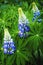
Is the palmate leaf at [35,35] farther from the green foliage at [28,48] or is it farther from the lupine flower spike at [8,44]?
the lupine flower spike at [8,44]

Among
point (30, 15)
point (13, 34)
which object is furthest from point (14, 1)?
point (13, 34)

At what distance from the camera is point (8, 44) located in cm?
237

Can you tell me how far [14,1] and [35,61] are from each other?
2.08 metres

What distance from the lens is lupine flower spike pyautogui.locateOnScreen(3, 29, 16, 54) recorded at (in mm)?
2331

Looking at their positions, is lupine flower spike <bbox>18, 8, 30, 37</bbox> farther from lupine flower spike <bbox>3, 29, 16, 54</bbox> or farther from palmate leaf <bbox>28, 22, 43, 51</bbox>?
lupine flower spike <bbox>3, 29, 16, 54</bbox>

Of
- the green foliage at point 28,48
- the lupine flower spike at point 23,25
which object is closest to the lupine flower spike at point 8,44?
the green foliage at point 28,48

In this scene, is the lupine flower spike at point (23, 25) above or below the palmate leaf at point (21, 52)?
above

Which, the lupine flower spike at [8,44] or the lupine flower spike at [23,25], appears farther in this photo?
the lupine flower spike at [23,25]

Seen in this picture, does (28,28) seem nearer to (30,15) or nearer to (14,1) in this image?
(30,15)

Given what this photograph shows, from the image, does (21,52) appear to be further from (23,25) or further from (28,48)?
(23,25)

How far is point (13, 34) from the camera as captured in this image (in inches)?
99.4

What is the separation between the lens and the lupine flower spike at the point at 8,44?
91.8 inches

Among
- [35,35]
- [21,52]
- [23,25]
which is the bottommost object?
[21,52]

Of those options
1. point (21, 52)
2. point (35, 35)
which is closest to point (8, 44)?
point (21, 52)
